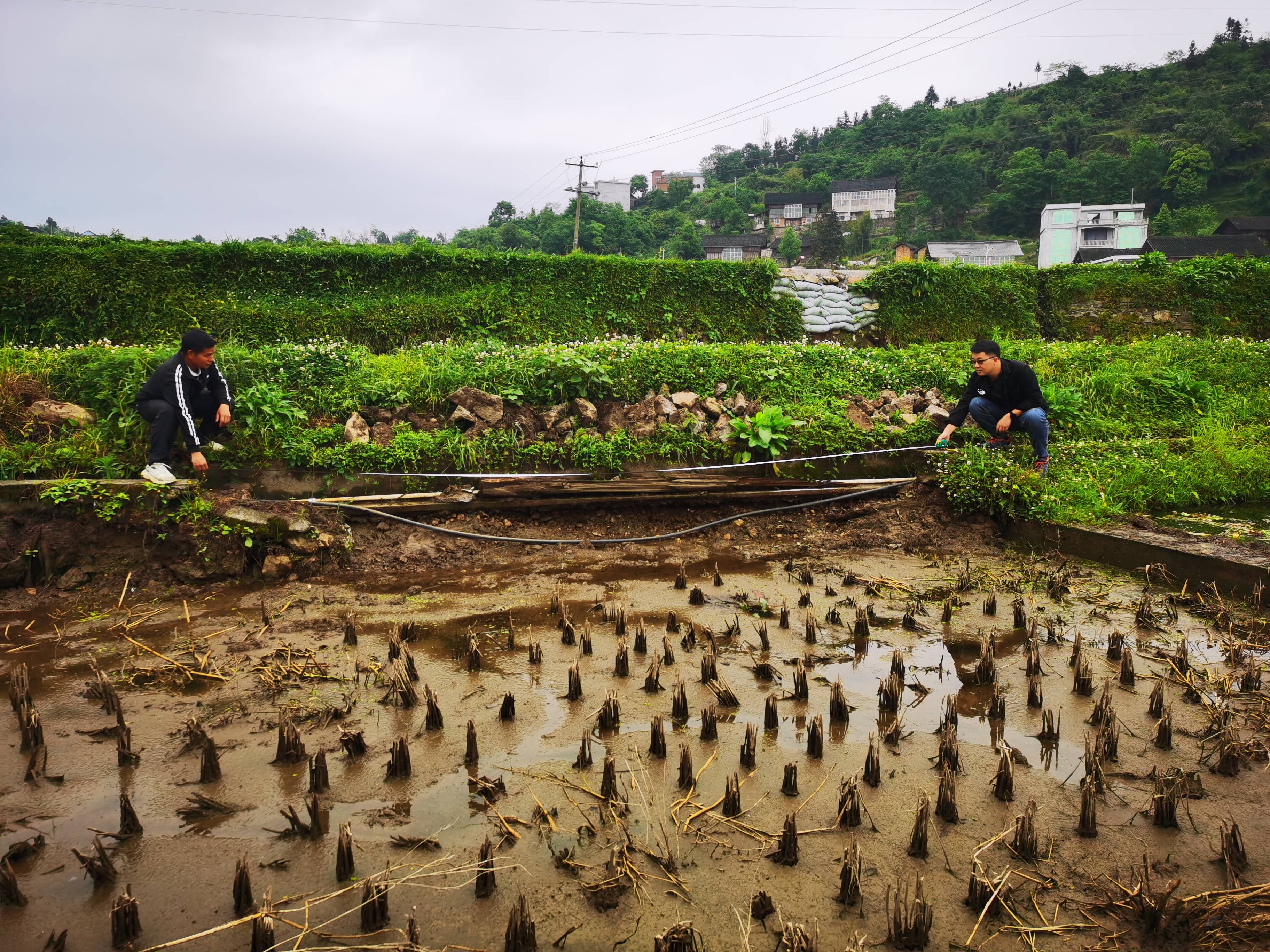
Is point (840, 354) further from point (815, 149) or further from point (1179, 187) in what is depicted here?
point (815, 149)

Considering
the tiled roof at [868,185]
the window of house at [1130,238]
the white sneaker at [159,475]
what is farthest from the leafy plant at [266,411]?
the tiled roof at [868,185]

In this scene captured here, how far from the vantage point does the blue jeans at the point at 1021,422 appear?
813cm

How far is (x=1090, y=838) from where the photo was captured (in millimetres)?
3031

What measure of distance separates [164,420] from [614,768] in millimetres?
5682

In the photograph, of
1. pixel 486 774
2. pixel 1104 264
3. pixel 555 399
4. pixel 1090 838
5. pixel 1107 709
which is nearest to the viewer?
pixel 1090 838

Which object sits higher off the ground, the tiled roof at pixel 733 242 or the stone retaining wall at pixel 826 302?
the tiled roof at pixel 733 242

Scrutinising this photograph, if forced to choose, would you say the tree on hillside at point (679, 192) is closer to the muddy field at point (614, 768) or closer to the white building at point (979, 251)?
the white building at point (979, 251)

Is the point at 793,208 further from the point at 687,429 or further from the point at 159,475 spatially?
the point at 159,475

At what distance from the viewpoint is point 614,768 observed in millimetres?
3432

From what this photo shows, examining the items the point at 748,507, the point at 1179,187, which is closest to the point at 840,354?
the point at 748,507

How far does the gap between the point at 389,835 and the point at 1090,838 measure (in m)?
2.86

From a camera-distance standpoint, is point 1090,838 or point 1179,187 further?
point 1179,187

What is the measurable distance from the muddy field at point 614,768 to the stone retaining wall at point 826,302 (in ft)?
30.0

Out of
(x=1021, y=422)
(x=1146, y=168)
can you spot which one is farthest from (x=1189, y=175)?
(x=1021, y=422)
